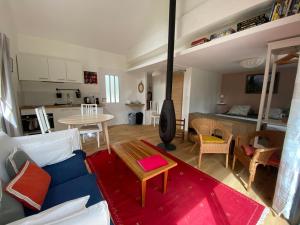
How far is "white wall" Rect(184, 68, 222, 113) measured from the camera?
3762 mm

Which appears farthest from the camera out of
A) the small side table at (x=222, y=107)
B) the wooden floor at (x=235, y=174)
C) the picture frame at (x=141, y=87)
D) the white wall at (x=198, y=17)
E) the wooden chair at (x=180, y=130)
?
the picture frame at (x=141, y=87)

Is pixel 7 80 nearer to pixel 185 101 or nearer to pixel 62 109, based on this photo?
pixel 62 109

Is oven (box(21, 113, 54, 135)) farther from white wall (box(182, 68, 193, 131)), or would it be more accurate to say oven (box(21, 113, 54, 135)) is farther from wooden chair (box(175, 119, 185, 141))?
white wall (box(182, 68, 193, 131))

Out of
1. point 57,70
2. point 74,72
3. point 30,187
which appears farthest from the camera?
point 74,72

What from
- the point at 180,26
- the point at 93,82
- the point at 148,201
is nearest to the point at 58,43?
the point at 93,82

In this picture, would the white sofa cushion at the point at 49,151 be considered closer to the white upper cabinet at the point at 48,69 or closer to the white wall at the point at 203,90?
the white upper cabinet at the point at 48,69

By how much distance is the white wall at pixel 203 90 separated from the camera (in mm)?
3762

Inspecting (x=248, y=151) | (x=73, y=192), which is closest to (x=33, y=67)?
(x=73, y=192)

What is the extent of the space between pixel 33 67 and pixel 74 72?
89cm

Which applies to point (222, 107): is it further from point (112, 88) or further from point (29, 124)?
point (29, 124)

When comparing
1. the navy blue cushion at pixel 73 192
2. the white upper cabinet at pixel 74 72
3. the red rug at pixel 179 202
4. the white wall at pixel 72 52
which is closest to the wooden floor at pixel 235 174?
the red rug at pixel 179 202

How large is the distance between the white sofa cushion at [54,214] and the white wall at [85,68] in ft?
13.0

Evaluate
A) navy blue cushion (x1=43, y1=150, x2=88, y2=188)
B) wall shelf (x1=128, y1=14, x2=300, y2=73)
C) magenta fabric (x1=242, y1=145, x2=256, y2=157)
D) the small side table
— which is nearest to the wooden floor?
magenta fabric (x1=242, y1=145, x2=256, y2=157)

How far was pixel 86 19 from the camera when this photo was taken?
3.14m
